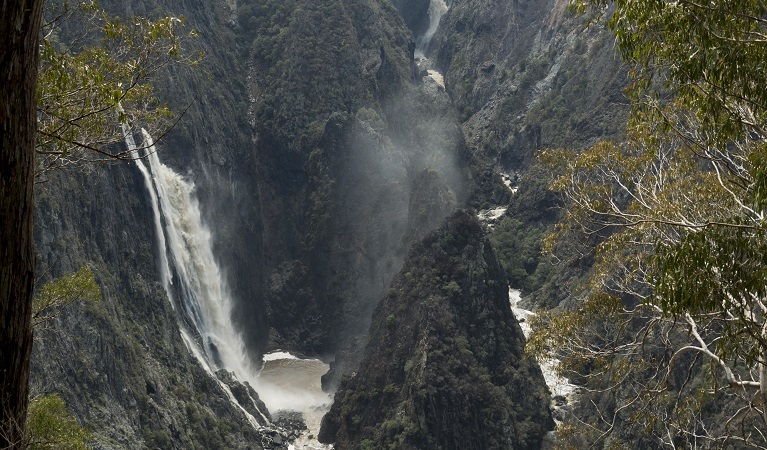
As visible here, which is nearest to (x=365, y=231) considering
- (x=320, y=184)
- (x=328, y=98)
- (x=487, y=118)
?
(x=320, y=184)

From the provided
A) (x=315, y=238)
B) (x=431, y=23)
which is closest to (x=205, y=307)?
(x=315, y=238)

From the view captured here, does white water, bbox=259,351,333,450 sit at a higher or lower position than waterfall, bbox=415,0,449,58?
lower

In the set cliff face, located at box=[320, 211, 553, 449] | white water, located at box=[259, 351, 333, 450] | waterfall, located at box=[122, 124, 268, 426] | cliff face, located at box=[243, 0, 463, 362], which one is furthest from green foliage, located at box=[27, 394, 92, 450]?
cliff face, located at box=[243, 0, 463, 362]

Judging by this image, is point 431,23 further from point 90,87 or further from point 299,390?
point 90,87

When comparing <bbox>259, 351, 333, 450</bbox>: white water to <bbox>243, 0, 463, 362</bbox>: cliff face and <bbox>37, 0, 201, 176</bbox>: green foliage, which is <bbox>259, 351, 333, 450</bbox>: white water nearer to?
<bbox>243, 0, 463, 362</bbox>: cliff face

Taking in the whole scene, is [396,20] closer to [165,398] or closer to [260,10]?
[260,10]

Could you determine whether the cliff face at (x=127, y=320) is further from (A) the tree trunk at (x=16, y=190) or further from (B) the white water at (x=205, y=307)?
(A) the tree trunk at (x=16, y=190)
